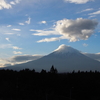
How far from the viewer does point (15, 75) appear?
4175cm

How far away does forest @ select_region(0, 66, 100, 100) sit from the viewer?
31.9 meters

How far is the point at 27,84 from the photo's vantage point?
3753 cm

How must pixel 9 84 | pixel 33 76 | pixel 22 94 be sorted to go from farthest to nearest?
pixel 33 76 → pixel 9 84 → pixel 22 94

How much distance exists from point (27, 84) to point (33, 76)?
3.05 meters

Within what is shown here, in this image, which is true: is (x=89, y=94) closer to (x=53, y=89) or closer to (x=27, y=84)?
(x=53, y=89)

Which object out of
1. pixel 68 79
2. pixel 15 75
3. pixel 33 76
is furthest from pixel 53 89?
pixel 15 75

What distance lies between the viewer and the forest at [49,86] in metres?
31.9

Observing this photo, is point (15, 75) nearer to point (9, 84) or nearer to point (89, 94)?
point (9, 84)

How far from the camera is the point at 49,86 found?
120 ft

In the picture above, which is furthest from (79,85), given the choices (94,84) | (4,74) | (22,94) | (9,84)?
(4,74)

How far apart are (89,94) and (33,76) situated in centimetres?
1216

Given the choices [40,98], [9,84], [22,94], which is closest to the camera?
[40,98]

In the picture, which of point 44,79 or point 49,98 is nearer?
point 49,98

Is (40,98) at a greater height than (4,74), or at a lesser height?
lesser
